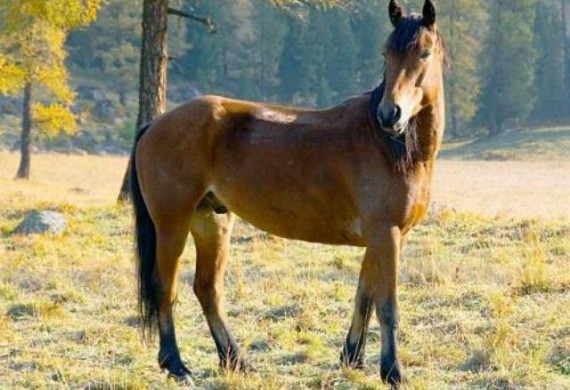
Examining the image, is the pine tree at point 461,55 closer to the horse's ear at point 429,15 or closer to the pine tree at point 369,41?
the pine tree at point 369,41

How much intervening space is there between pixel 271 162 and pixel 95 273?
4200 millimetres

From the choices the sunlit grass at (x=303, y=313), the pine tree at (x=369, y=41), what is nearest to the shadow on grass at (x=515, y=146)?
the pine tree at (x=369, y=41)

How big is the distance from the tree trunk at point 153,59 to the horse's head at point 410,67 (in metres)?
10.2

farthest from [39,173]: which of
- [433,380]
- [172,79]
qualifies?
[172,79]

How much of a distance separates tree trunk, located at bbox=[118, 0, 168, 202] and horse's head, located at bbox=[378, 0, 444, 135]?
10180mm

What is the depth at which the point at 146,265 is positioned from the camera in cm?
613

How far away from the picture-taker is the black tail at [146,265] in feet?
19.9

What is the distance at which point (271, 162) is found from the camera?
582 cm

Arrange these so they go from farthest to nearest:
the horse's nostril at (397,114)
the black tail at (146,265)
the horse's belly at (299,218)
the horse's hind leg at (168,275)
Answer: the black tail at (146,265)
the horse's hind leg at (168,275)
the horse's belly at (299,218)
the horse's nostril at (397,114)

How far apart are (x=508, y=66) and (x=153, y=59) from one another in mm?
48986

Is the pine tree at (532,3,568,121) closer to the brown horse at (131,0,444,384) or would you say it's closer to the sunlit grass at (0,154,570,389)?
the sunlit grass at (0,154,570,389)

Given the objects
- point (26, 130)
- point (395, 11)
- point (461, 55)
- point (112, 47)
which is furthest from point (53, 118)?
point (112, 47)

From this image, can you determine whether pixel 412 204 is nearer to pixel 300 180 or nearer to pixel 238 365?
pixel 300 180

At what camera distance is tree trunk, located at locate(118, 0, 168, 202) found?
15.1 meters
